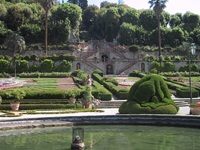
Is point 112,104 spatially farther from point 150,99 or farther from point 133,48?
point 133,48

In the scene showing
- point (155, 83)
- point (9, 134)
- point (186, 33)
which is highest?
point (186, 33)

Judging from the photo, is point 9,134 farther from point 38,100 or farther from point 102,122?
point 38,100

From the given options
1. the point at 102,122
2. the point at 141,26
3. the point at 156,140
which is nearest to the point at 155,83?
the point at 102,122

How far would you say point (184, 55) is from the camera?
241ft

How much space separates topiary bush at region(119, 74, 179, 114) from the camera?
73.6 feet

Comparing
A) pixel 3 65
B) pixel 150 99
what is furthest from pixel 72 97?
pixel 3 65

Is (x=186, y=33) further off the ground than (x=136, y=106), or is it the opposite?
(x=186, y=33)

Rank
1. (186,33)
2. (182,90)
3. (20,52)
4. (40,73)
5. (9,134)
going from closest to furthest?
1. (9,134)
2. (182,90)
3. (40,73)
4. (20,52)
5. (186,33)

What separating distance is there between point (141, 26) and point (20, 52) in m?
33.7

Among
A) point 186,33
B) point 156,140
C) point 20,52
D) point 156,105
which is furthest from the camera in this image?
point 186,33

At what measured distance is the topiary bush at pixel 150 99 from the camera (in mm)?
22438

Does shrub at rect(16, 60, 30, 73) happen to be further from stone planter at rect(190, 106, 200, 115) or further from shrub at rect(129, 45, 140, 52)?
stone planter at rect(190, 106, 200, 115)

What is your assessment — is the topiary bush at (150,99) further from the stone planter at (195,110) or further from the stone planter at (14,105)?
the stone planter at (14,105)

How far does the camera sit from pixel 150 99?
75.5 ft
